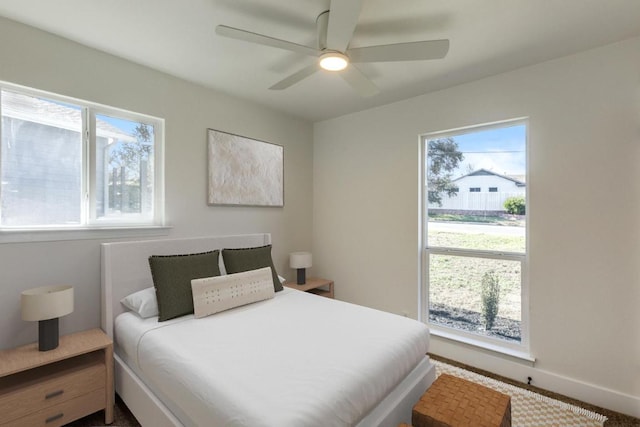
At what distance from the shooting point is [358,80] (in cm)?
213

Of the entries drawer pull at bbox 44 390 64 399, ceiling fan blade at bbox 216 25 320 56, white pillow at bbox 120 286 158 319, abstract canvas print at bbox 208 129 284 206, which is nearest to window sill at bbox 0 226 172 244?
white pillow at bbox 120 286 158 319

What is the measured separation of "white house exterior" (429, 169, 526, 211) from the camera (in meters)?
2.68

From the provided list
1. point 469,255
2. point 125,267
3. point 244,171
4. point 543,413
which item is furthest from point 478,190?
point 125,267

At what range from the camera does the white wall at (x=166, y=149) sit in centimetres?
199

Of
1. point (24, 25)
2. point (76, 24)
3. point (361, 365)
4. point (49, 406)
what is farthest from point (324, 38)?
point (49, 406)

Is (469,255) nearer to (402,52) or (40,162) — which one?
(402,52)

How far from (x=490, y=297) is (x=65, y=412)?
336 centimetres

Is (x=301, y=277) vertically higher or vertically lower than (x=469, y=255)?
lower

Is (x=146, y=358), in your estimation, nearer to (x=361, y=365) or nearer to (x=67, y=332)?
(x=67, y=332)

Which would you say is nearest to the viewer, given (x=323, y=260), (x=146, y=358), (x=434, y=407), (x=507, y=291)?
(x=434, y=407)

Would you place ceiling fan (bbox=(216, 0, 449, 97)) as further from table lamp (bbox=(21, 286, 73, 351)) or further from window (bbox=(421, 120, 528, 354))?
table lamp (bbox=(21, 286, 73, 351))

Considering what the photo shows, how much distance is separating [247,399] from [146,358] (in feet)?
2.84

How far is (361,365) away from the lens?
1.52 m

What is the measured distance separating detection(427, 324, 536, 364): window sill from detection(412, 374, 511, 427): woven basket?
1171 mm
